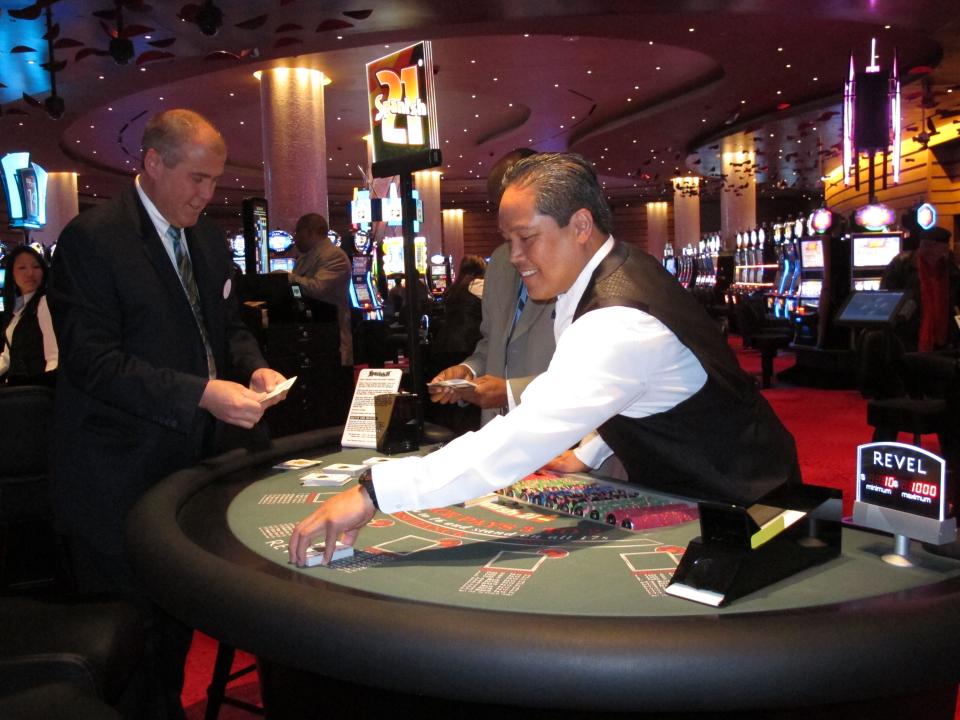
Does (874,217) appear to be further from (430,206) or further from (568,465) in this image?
(430,206)

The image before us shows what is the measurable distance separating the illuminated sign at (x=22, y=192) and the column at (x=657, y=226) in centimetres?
1983

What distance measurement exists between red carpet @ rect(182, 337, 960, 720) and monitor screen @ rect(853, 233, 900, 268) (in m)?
1.35

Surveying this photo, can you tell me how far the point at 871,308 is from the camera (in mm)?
A: 6555

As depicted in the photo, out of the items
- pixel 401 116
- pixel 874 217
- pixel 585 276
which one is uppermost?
pixel 874 217

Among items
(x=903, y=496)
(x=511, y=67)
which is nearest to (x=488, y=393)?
(x=903, y=496)

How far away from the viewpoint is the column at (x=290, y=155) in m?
8.58

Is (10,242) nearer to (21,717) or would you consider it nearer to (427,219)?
(427,219)

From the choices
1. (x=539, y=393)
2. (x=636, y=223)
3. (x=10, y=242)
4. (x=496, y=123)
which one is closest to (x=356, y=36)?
(x=496, y=123)

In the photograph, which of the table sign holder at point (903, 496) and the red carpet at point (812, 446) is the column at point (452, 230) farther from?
the table sign holder at point (903, 496)

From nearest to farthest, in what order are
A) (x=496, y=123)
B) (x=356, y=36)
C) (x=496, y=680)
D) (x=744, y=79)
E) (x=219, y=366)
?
(x=496, y=680)
(x=219, y=366)
(x=356, y=36)
(x=744, y=79)
(x=496, y=123)

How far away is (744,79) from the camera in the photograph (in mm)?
11141

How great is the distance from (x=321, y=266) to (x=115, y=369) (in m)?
4.06

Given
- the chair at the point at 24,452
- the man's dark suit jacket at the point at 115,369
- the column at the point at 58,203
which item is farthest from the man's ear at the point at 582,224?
the column at the point at 58,203

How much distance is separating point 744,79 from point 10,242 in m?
19.8
